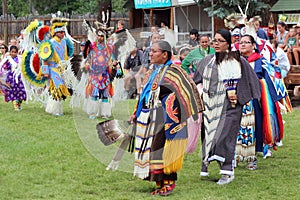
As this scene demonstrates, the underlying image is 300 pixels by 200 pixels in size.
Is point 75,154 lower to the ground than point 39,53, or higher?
lower

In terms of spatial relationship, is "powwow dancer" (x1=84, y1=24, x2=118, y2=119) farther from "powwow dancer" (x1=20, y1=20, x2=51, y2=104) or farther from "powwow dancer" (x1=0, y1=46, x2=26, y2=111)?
"powwow dancer" (x1=0, y1=46, x2=26, y2=111)

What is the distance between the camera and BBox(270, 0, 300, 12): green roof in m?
17.2

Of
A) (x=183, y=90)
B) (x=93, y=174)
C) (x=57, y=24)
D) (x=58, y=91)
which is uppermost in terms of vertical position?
(x=57, y=24)

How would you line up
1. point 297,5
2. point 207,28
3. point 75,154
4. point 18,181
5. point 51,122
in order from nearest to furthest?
point 18,181 → point 75,154 → point 51,122 → point 297,5 → point 207,28

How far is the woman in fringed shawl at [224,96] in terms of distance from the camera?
653 cm

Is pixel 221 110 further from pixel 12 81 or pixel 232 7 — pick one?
pixel 232 7

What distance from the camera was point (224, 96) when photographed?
659cm

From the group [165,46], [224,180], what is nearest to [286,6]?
[224,180]

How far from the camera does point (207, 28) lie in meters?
21.1

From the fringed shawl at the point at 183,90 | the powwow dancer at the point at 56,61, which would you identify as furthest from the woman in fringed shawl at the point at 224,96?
the powwow dancer at the point at 56,61

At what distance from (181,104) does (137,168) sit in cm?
70

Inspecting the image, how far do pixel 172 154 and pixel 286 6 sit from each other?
39.9ft

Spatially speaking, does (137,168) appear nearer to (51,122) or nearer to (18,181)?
(18,181)

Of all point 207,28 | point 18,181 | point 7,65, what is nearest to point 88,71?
point 7,65
